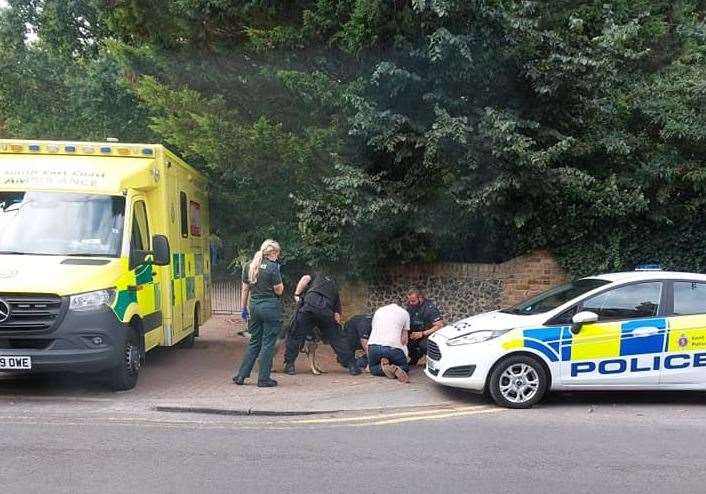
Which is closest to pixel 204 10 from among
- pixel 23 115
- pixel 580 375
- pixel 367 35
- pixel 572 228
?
pixel 367 35

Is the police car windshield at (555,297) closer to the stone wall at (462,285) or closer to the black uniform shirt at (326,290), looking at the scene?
the black uniform shirt at (326,290)

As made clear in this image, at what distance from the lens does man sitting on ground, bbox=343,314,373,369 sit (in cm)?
1008

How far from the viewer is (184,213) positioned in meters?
10.6

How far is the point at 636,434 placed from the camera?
21.9 feet

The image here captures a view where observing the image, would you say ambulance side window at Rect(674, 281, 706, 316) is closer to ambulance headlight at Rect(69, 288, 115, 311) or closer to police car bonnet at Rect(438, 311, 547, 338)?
police car bonnet at Rect(438, 311, 547, 338)

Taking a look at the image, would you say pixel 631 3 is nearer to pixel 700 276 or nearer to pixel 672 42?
pixel 672 42

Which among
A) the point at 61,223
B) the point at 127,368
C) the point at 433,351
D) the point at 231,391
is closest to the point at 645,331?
the point at 433,351

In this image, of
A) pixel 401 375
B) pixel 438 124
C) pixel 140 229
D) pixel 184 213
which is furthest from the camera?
pixel 184 213

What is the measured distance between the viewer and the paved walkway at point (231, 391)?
303 inches

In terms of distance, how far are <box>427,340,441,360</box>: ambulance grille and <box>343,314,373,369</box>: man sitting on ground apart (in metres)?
1.47

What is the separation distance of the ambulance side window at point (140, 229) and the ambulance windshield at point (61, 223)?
246 millimetres

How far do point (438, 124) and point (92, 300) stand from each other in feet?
17.8

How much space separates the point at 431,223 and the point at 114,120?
903 centimetres

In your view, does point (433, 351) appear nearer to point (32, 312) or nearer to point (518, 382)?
point (518, 382)
